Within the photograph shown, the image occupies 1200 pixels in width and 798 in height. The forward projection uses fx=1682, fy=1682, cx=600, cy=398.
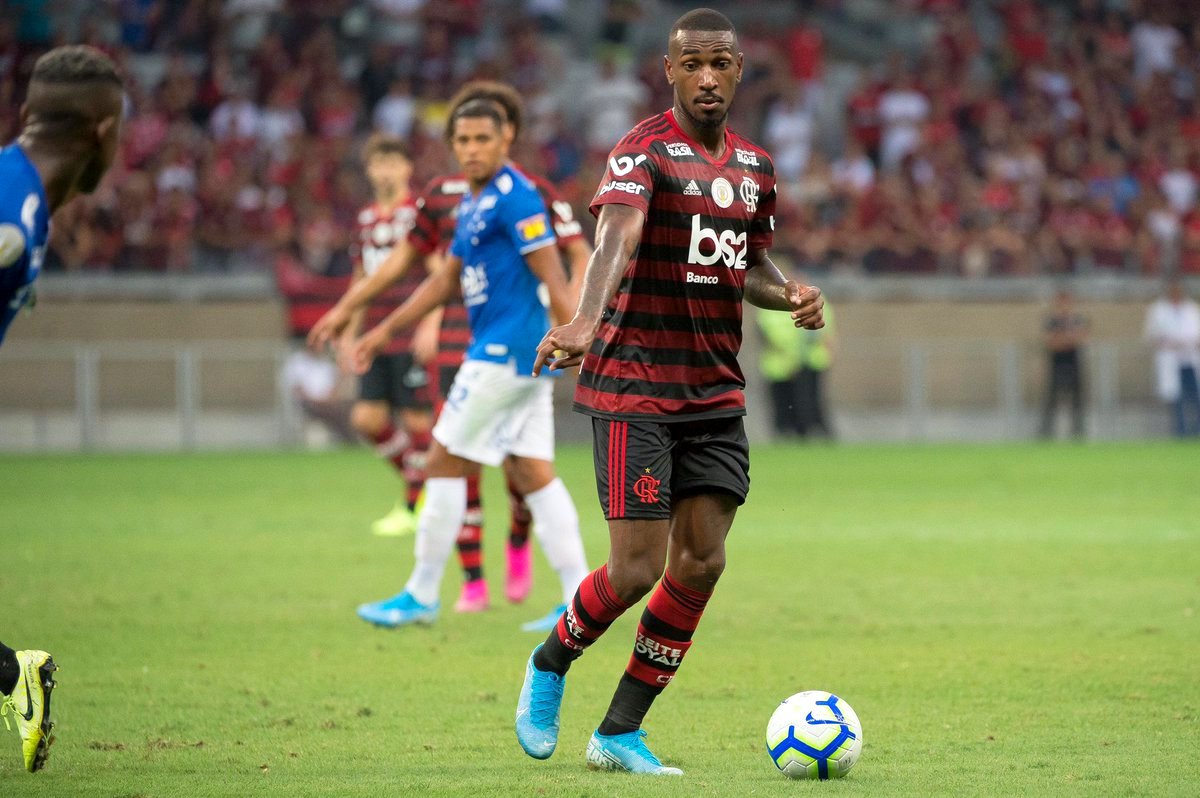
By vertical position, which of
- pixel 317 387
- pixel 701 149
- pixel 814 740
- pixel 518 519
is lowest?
pixel 317 387

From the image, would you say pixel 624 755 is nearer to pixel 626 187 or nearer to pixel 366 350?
pixel 626 187

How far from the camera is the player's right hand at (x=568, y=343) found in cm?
468

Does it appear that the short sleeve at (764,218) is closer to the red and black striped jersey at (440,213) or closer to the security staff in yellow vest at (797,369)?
the red and black striped jersey at (440,213)

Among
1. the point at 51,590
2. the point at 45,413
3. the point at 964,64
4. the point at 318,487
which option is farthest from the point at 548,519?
the point at 964,64

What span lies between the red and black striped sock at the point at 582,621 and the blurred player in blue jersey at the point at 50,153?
193cm

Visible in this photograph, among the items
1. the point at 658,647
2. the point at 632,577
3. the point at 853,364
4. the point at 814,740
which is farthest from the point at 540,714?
the point at 853,364

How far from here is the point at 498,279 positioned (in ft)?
27.2

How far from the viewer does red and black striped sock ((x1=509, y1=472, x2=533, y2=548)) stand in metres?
9.15

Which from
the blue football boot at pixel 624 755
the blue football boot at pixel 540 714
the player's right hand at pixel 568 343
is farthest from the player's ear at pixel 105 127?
the blue football boot at pixel 624 755

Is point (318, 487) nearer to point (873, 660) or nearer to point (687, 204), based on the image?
point (873, 660)

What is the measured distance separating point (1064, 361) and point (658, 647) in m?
20.6

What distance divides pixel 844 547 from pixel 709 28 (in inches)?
284

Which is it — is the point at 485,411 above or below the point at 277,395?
above

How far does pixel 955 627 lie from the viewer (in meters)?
8.38
